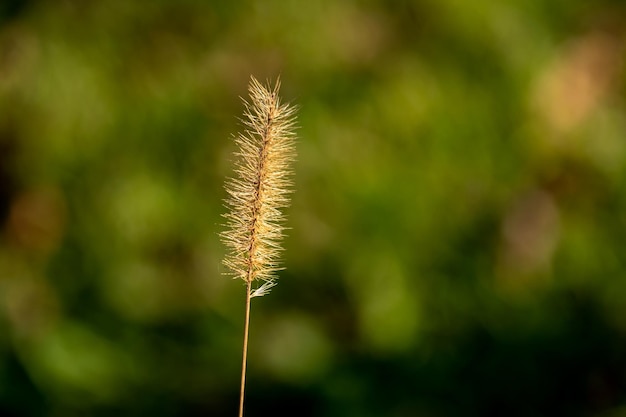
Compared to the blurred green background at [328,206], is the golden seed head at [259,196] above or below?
below

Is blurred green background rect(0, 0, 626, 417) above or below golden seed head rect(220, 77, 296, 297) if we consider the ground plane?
above

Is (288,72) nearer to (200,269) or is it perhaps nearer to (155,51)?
(155,51)

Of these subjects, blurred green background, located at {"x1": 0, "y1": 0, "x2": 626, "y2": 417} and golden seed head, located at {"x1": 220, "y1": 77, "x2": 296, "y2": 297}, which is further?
blurred green background, located at {"x1": 0, "y1": 0, "x2": 626, "y2": 417}

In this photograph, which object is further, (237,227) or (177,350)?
(177,350)

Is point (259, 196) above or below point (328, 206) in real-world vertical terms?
below

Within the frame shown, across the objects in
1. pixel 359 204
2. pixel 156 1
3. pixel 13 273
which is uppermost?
pixel 156 1

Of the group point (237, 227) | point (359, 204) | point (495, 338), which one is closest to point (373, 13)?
point (359, 204)

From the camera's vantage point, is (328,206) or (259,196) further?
(328,206)

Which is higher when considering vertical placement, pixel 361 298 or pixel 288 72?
pixel 288 72
